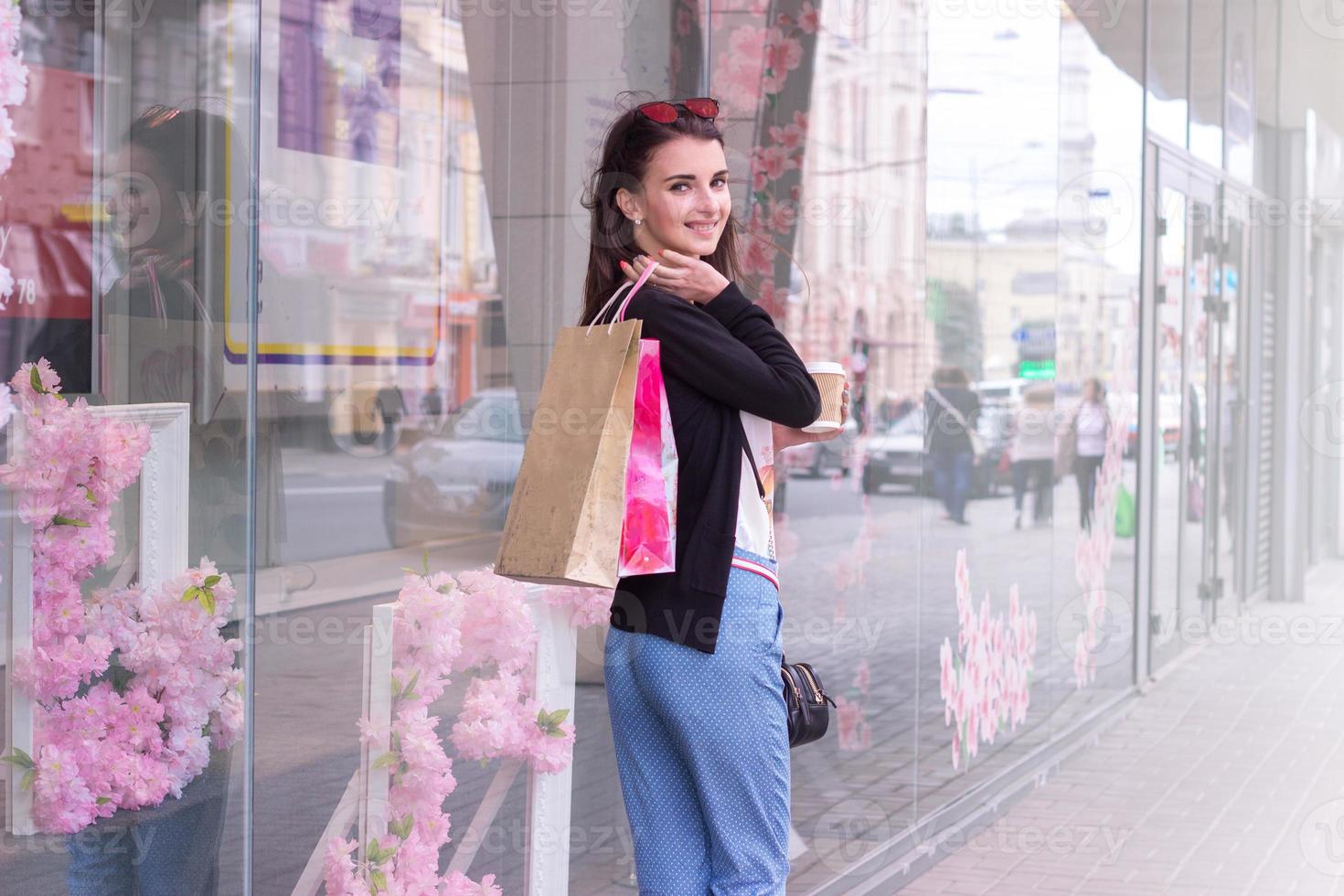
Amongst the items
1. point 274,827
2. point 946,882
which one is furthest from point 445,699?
point 946,882

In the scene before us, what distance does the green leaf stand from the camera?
6.99ft

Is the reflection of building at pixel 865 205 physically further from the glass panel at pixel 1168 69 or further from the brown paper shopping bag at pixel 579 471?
the glass panel at pixel 1168 69

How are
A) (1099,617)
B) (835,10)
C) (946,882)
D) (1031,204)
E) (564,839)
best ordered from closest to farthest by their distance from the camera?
(564,839), (946,882), (835,10), (1031,204), (1099,617)

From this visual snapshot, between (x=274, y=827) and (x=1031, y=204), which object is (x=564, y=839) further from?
(x=1031, y=204)

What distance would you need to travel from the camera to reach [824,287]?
4551 mm

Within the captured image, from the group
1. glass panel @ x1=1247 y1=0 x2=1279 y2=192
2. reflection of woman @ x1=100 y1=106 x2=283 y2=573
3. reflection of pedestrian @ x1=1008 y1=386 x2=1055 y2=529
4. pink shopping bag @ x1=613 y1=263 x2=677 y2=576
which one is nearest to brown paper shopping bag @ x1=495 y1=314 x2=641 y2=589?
pink shopping bag @ x1=613 y1=263 x2=677 y2=576

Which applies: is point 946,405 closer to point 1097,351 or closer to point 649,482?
point 1097,351

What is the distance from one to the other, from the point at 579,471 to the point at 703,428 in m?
0.22

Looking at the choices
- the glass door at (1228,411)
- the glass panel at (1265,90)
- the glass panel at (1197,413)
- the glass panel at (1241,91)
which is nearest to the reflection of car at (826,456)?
the glass panel at (1197,413)

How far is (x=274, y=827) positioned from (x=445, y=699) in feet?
1.29

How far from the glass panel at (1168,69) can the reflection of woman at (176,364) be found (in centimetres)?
583

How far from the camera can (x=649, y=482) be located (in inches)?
81.9

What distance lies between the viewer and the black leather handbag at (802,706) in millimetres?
2246

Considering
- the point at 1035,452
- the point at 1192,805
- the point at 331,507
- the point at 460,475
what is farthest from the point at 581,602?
the point at 1035,452
